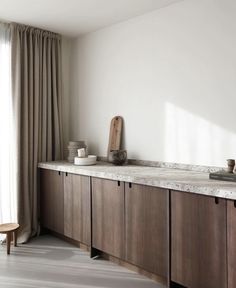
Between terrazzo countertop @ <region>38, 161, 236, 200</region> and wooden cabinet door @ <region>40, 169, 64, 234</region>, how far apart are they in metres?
0.16

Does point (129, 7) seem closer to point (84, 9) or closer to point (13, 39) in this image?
point (84, 9)

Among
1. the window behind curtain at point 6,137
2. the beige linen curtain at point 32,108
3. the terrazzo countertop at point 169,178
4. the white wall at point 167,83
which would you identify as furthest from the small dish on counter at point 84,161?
the window behind curtain at point 6,137

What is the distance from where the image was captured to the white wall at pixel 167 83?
8.50 ft

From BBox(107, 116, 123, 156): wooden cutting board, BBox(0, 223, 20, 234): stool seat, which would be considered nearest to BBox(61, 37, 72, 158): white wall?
BBox(107, 116, 123, 156): wooden cutting board

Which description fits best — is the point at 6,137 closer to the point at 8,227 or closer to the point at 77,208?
the point at 8,227

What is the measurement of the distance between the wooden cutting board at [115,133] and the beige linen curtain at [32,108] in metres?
0.72

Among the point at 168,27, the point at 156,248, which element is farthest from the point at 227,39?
the point at 156,248

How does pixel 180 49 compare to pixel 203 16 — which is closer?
pixel 203 16

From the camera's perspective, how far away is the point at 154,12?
308 centimetres

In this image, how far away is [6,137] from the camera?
3.43 meters

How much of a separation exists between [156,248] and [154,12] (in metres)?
2.24

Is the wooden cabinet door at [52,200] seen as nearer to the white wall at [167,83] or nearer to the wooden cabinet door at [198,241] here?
the white wall at [167,83]

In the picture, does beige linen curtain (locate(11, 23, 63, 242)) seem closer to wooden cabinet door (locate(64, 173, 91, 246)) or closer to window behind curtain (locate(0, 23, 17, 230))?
window behind curtain (locate(0, 23, 17, 230))

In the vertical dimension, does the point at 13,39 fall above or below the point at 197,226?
above
